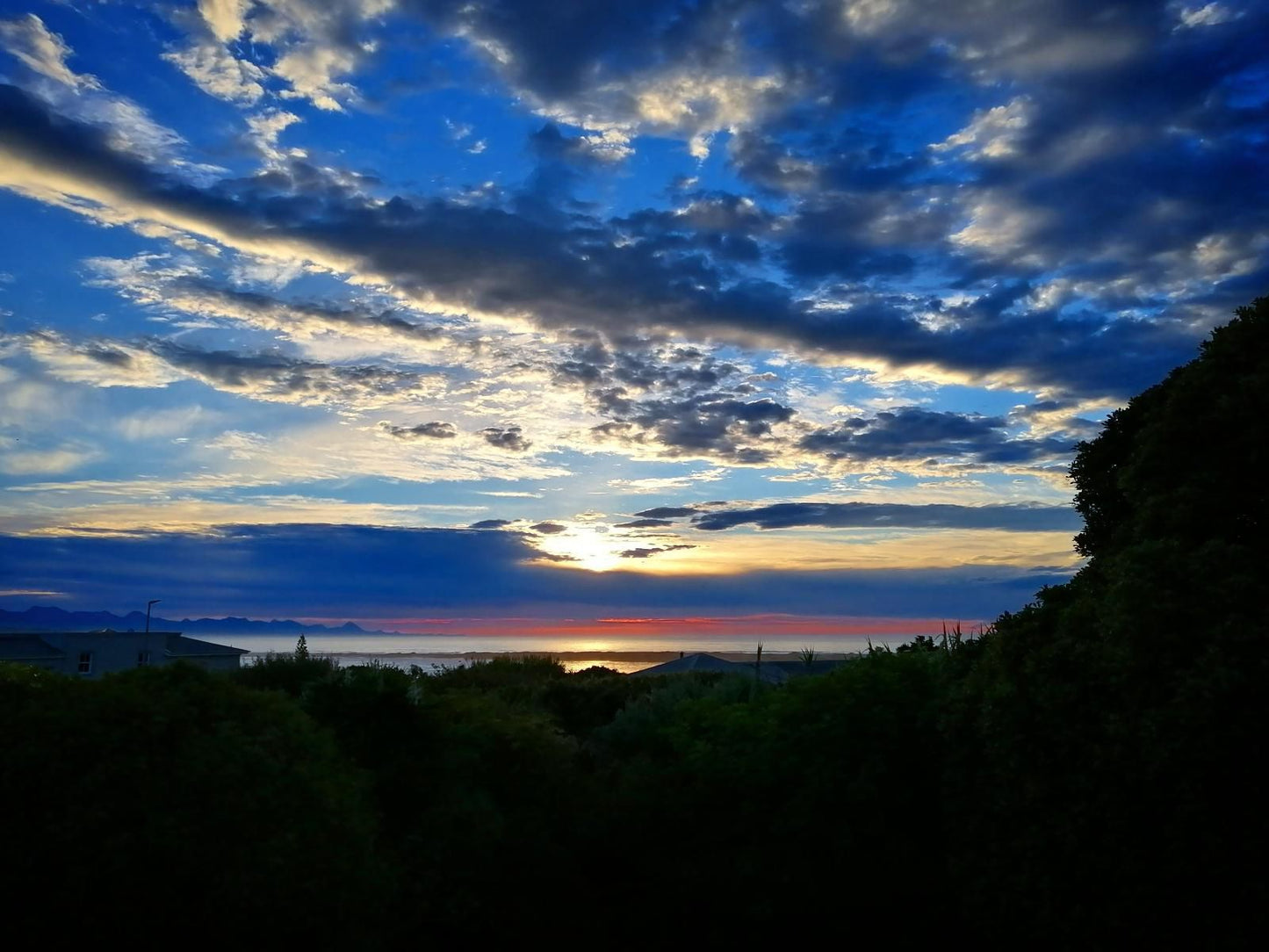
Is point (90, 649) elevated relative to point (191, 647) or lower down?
lower down

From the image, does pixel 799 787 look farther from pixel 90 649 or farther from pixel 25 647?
pixel 90 649

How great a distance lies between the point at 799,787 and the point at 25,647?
50980 millimetres

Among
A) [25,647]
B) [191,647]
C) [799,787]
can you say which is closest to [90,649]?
[25,647]

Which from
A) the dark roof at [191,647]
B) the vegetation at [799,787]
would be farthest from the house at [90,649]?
the vegetation at [799,787]

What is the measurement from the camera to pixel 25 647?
157 feet

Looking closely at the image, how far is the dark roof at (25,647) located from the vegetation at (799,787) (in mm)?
46473

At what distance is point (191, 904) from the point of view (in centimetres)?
568

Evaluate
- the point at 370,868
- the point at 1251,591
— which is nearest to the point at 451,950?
the point at 370,868

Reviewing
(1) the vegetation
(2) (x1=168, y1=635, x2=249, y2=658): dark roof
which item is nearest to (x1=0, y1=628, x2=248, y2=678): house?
(2) (x1=168, y1=635, x2=249, y2=658): dark roof

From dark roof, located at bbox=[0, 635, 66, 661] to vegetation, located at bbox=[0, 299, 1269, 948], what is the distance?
46.5 m

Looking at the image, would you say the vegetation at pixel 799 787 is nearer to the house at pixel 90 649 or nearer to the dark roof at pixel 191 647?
the house at pixel 90 649

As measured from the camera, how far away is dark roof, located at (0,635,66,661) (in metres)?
47.0

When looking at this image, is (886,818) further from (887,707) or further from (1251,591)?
(1251,591)

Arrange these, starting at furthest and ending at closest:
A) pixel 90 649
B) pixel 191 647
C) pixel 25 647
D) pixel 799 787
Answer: pixel 191 647 < pixel 90 649 < pixel 25 647 < pixel 799 787
